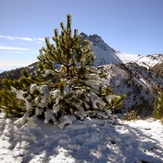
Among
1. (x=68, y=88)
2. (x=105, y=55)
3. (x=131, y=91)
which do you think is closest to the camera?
(x=68, y=88)

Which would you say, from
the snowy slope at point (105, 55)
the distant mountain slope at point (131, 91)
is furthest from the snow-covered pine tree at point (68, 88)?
the snowy slope at point (105, 55)

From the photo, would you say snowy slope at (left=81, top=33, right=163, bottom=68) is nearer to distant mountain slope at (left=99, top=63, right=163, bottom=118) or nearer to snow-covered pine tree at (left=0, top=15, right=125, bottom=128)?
distant mountain slope at (left=99, top=63, right=163, bottom=118)

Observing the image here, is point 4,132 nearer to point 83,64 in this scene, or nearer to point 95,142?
point 95,142

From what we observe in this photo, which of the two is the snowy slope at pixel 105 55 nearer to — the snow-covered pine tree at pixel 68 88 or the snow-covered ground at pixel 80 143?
the snow-covered pine tree at pixel 68 88

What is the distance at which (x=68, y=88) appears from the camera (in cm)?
653

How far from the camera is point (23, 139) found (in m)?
5.64

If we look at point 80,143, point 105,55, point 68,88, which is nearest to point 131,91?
point 68,88

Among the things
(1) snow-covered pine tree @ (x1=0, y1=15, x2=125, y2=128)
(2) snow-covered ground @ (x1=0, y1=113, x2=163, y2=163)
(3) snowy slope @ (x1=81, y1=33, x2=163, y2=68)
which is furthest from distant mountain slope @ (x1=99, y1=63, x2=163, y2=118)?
(3) snowy slope @ (x1=81, y1=33, x2=163, y2=68)

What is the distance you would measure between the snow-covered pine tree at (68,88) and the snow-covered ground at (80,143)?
0.48 m

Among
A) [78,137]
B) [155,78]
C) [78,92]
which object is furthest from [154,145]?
[155,78]

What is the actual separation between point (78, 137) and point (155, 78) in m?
25.6

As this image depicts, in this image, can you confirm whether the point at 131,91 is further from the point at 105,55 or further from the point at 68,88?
the point at 105,55

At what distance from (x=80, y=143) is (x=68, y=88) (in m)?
2.02

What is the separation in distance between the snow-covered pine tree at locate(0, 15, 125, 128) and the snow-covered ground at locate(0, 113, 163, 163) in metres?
0.48
